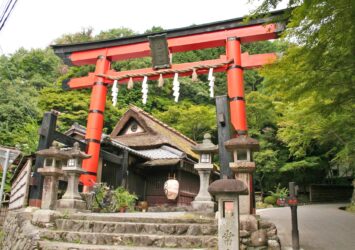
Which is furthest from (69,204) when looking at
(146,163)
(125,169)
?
(146,163)

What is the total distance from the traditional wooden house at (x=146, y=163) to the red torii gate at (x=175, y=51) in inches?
77.8

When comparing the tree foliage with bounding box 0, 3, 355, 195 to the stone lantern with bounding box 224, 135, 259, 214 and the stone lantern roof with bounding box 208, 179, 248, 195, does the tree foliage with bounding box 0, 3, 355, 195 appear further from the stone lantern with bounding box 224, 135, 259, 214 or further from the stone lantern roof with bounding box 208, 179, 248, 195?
the stone lantern roof with bounding box 208, 179, 248, 195

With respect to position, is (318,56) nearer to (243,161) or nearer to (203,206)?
(243,161)

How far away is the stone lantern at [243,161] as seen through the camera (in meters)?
6.03

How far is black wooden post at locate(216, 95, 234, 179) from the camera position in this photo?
664cm

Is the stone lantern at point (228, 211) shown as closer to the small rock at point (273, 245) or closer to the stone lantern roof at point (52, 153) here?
the small rock at point (273, 245)

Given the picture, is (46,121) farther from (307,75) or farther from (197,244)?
(307,75)

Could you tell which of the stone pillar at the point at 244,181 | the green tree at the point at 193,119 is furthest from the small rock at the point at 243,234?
the green tree at the point at 193,119

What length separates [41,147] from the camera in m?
8.41

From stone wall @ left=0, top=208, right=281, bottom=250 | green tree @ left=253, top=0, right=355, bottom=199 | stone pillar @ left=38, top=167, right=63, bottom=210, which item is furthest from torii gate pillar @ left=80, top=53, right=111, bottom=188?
green tree @ left=253, top=0, right=355, bottom=199

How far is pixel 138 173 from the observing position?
14891 mm

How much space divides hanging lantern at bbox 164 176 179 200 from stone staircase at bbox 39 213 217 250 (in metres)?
6.92

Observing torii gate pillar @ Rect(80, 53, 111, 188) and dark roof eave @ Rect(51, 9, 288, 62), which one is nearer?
dark roof eave @ Rect(51, 9, 288, 62)

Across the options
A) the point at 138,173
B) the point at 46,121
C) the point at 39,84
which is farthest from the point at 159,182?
the point at 39,84
